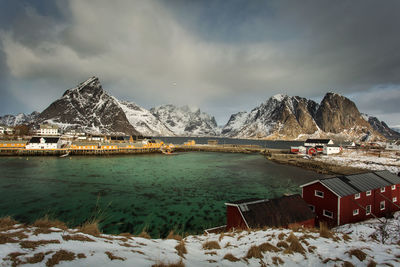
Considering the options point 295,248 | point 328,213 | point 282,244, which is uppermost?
point 295,248

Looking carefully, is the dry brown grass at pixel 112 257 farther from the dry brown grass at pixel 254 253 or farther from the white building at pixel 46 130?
the white building at pixel 46 130

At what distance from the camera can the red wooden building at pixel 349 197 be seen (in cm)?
1673

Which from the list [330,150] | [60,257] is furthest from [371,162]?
[60,257]

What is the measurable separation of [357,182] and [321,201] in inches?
179

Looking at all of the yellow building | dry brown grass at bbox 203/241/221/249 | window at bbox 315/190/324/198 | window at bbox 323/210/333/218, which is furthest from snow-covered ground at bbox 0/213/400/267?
the yellow building

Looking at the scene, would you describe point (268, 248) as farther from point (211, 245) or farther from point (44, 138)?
point (44, 138)

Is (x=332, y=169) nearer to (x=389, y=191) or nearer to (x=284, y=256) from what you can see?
(x=389, y=191)

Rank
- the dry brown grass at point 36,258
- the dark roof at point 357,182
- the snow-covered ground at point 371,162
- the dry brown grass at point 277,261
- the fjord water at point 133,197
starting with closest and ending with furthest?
the dry brown grass at point 36,258, the dry brown grass at point 277,261, the dark roof at point 357,182, the fjord water at point 133,197, the snow-covered ground at point 371,162

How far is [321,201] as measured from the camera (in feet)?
58.9

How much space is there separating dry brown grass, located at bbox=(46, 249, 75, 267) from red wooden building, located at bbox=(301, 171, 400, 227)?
Answer: 1978 centimetres

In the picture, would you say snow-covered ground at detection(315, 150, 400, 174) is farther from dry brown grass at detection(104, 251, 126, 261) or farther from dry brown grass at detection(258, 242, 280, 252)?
dry brown grass at detection(104, 251, 126, 261)

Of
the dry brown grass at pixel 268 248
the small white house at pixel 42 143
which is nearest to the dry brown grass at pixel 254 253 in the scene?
the dry brown grass at pixel 268 248

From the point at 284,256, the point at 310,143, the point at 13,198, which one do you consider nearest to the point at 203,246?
the point at 284,256

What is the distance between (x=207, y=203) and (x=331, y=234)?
1548 centimetres
